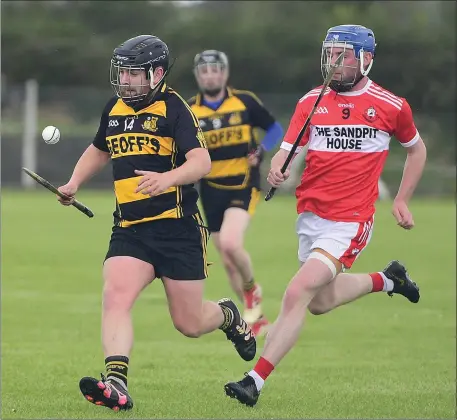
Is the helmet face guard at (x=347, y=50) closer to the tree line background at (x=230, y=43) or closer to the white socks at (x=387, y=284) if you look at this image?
the white socks at (x=387, y=284)

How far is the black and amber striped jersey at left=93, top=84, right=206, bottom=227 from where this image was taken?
689 cm

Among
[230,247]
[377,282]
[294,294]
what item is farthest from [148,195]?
[230,247]

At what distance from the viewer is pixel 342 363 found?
873 cm

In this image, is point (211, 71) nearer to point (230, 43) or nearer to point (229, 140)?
point (229, 140)

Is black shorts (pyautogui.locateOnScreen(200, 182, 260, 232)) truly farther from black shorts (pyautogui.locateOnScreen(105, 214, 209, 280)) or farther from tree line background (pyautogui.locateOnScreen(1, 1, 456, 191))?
tree line background (pyautogui.locateOnScreen(1, 1, 456, 191))

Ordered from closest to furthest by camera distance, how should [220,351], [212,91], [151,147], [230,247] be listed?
[151,147] → [220,351] → [230,247] → [212,91]

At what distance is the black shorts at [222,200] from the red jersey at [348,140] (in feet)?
11.2

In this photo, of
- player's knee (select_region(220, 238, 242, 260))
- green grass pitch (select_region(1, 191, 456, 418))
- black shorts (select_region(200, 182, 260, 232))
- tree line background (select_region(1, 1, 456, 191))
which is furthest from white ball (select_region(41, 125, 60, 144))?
tree line background (select_region(1, 1, 456, 191))

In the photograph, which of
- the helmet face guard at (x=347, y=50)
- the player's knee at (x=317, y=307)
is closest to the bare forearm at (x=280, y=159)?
the helmet face guard at (x=347, y=50)

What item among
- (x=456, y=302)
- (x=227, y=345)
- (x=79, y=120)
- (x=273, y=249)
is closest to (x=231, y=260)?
(x=227, y=345)

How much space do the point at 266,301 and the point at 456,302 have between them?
1980mm

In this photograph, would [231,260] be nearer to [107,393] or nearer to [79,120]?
[107,393]

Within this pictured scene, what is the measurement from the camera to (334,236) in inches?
288

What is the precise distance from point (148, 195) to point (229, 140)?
13.2 ft
